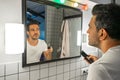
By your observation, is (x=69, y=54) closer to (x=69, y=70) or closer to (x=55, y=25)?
(x=69, y=70)

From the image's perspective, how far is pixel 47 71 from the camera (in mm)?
1749

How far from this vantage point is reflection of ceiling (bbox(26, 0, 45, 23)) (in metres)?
1.53

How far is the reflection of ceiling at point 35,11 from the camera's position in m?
1.53

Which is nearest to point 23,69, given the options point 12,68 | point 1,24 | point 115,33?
point 12,68

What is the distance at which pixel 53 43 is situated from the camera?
1.79m

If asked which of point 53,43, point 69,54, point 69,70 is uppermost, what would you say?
point 53,43

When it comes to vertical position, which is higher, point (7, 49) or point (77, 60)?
point (7, 49)

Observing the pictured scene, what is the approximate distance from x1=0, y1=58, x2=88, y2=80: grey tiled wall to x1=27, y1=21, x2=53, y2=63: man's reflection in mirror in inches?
3.1

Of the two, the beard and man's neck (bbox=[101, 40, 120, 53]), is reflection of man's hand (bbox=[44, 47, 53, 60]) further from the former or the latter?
man's neck (bbox=[101, 40, 120, 53])

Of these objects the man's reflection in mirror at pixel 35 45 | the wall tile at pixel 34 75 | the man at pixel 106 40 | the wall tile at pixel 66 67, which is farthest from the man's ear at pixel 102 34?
the wall tile at pixel 66 67

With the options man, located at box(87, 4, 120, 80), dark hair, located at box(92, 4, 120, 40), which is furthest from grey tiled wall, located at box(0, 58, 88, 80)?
dark hair, located at box(92, 4, 120, 40)

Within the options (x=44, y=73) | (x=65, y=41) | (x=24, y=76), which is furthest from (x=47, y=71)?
(x=65, y=41)

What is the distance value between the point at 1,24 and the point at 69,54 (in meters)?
0.91

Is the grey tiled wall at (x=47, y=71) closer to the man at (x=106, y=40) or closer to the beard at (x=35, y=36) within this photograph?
the beard at (x=35, y=36)
